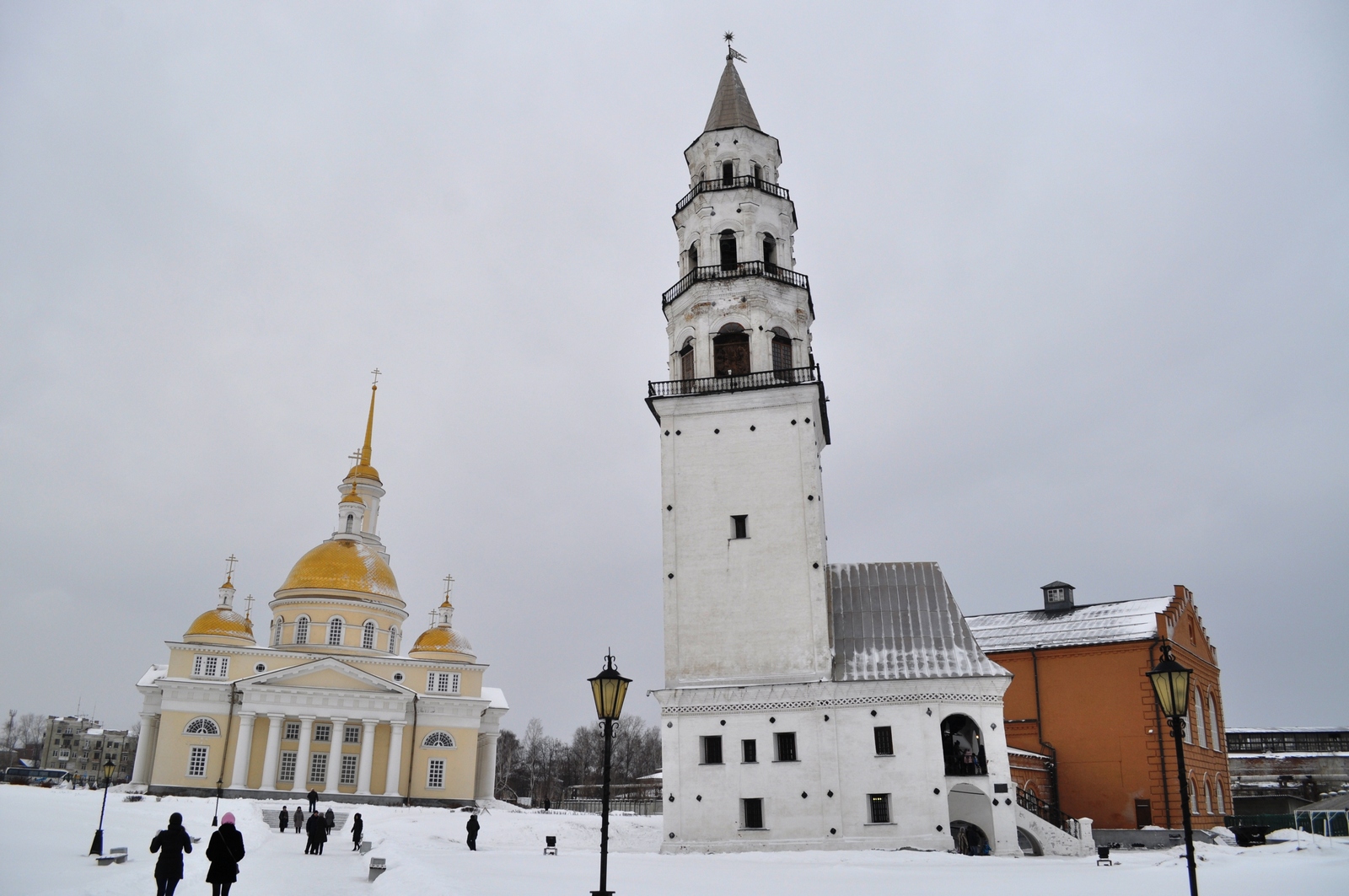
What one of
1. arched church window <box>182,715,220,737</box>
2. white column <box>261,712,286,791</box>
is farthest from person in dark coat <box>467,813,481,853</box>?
arched church window <box>182,715,220,737</box>

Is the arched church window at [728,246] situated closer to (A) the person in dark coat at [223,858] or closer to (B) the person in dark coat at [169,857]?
(A) the person in dark coat at [223,858]

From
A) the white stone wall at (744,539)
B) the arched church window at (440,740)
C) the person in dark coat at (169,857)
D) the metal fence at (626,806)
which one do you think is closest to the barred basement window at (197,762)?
the arched church window at (440,740)

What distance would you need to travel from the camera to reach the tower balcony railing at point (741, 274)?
114 feet

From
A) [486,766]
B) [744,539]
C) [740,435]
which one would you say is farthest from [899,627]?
[486,766]

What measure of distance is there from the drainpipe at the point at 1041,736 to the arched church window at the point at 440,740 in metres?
31.9

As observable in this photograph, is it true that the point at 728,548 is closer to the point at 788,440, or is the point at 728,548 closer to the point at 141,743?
the point at 788,440

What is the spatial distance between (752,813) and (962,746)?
7.14 meters

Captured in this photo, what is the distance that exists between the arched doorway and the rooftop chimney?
17067 millimetres

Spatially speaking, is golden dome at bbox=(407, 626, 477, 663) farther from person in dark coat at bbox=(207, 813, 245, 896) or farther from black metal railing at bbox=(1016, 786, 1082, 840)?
person in dark coat at bbox=(207, 813, 245, 896)

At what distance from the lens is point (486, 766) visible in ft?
195

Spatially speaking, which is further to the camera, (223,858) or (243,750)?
(243,750)

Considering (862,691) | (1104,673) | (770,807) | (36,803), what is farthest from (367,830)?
(1104,673)

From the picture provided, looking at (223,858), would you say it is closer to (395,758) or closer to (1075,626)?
(1075,626)

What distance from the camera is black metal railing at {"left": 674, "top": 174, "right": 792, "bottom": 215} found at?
36.1m
